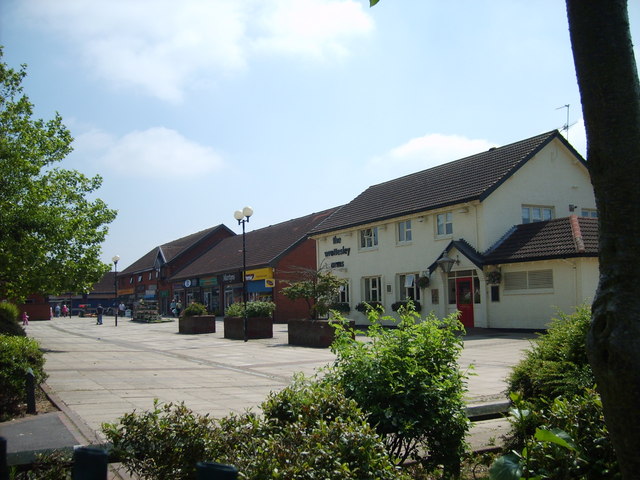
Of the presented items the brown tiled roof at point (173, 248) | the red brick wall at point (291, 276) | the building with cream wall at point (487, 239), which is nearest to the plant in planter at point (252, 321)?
the building with cream wall at point (487, 239)

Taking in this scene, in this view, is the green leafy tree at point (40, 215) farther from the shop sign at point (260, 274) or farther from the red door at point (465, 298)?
the shop sign at point (260, 274)

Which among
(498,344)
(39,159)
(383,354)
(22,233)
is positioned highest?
(39,159)

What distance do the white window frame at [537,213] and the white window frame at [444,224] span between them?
3231 millimetres

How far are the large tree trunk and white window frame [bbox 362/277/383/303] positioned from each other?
100.0 ft

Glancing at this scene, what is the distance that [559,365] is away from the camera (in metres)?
5.79

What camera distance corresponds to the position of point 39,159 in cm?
1894

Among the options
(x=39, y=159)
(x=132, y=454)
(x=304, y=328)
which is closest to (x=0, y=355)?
(x=132, y=454)

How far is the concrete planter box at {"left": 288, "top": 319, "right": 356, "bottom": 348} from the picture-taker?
2067 cm

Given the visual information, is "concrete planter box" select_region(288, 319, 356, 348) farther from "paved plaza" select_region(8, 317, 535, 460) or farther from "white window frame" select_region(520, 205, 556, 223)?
"white window frame" select_region(520, 205, 556, 223)

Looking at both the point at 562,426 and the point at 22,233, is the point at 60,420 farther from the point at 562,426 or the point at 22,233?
the point at 22,233

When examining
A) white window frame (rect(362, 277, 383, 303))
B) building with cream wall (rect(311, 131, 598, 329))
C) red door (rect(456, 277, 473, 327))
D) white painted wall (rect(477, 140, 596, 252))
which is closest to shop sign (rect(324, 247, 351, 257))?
building with cream wall (rect(311, 131, 598, 329))

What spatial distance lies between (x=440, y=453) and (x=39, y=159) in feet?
57.5

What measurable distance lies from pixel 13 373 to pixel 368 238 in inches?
1046

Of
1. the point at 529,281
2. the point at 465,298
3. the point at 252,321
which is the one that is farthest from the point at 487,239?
the point at 252,321
